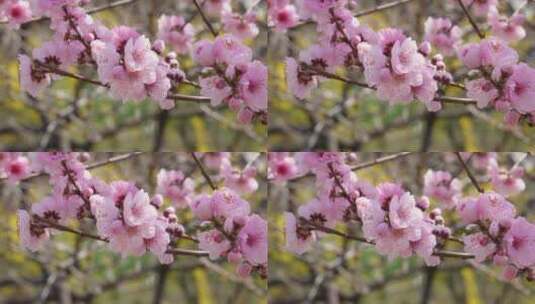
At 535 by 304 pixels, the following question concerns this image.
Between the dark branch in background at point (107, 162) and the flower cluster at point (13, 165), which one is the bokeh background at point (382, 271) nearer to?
the dark branch in background at point (107, 162)

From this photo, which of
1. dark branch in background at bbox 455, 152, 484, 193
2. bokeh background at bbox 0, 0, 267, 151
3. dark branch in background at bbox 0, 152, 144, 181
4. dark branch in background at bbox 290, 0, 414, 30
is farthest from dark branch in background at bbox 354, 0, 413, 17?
dark branch in background at bbox 0, 152, 144, 181

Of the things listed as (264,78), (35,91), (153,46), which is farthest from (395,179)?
(35,91)

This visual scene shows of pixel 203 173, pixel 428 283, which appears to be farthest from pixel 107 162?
pixel 428 283

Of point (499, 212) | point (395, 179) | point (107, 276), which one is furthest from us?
point (107, 276)

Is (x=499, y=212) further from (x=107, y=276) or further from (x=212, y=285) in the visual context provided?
(x=107, y=276)

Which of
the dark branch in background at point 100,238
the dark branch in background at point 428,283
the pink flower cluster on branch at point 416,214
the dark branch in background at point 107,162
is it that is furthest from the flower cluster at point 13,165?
the dark branch in background at point 428,283
